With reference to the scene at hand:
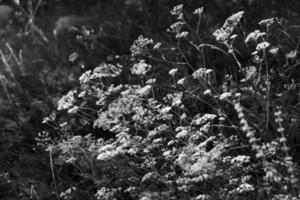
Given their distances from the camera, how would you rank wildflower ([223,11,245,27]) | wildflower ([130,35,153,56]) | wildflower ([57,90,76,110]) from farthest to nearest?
wildflower ([130,35,153,56]) < wildflower ([57,90,76,110]) < wildflower ([223,11,245,27])

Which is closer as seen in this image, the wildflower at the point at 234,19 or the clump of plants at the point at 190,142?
the clump of plants at the point at 190,142

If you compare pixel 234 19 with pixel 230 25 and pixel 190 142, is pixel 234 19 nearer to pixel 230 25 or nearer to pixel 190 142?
pixel 230 25

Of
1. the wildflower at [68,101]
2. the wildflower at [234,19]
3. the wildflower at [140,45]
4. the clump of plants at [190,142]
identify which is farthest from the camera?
the wildflower at [140,45]

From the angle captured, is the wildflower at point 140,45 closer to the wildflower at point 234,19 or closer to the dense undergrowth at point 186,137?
the dense undergrowth at point 186,137

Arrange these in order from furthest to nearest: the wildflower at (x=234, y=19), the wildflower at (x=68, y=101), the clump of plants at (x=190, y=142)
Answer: the wildflower at (x=68, y=101)
the wildflower at (x=234, y=19)
the clump of plants at (x=190, y=142)

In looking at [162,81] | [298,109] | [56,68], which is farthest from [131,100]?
[56,68]

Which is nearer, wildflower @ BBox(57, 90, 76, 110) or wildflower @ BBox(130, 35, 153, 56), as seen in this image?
wildflower @ BBox(57, 90, 76, 110)

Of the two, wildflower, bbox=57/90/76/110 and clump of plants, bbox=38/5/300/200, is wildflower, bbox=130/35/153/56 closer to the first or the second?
clump of plants, bbox=38/5/300/200

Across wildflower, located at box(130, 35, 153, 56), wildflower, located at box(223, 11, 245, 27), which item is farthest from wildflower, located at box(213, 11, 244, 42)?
wildflower, located at box(130, 35, 153, 56)

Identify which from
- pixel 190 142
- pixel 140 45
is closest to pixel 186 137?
pixel 190 142

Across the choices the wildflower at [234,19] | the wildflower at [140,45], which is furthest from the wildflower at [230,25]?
the wildflower at [140,45]

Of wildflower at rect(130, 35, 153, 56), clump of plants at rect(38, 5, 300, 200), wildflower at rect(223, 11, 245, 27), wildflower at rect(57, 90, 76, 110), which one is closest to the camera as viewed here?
clump of plants at rect(38, 5, 300, 200)

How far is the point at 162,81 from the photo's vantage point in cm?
435

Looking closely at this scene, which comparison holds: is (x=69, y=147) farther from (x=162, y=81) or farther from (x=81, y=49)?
(x=81, y=49)
